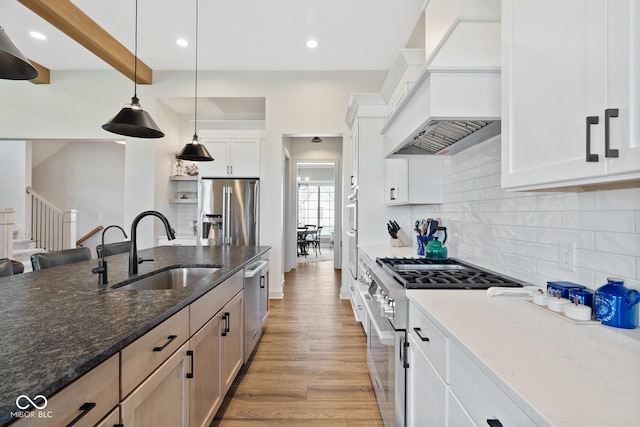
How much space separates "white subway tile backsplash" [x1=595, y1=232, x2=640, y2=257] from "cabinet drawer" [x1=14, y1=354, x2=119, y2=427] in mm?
1612

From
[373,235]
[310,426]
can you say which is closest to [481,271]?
[310,426]

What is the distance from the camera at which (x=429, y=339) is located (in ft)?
3.92

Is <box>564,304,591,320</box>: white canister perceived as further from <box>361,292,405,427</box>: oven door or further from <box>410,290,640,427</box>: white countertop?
<box>361,292,405,427</box>: oven door

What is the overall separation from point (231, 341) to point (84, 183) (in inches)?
295

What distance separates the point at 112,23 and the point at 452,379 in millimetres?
4758

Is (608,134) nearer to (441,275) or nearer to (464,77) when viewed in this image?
(464,77)

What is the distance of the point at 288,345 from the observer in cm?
298

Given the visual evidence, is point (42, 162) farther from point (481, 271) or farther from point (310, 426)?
point (481, 271)

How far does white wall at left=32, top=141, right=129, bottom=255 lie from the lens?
7406mm

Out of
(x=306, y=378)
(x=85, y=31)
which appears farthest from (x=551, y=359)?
(x=85, y=31)

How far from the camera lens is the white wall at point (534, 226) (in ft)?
3.45

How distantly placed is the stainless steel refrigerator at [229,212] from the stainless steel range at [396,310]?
2.94 m

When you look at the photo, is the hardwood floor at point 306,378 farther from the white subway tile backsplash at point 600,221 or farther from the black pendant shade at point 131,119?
the black pendant shade at point 131,119

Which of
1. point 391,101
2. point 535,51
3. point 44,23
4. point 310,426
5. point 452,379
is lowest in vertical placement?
point 310,426
